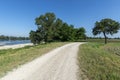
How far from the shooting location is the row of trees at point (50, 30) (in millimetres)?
59000

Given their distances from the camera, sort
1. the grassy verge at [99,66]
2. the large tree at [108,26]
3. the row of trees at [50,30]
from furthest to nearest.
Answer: the row of trees at [50,30] < the large tree at [108,26] < the grassy verge at [99,66]

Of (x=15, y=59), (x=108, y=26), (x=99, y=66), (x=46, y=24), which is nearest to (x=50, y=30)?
(x=46, y=24)

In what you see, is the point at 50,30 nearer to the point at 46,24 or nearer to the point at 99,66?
the point at 46,24

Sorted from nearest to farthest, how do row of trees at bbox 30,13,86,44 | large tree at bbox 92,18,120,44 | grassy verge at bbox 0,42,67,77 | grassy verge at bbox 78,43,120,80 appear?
grassy verge at bbox 78,43,120,80 → grassy verge at bbox 0,42,67,77 → large tree at bbox 92,18,120,44 → row of trees at bbox 30,13,86,44

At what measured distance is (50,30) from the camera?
2296 inches

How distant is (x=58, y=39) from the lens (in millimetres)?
62531

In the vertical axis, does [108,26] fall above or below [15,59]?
above

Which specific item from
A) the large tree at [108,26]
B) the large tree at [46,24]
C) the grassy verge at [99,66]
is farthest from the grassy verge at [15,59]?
the large tree at [108,26]

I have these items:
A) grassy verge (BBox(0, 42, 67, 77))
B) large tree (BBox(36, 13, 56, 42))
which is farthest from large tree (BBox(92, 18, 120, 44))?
grassy verge (BBox(0, 42, 67, 77))

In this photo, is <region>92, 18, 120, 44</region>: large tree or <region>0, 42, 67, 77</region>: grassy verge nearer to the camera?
<region>0, 42, 67, 77</region>: grassy verge

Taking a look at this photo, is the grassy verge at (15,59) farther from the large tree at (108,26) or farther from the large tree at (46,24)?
the large tree at (108,26)

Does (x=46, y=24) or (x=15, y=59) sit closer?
(x=15, y=59)

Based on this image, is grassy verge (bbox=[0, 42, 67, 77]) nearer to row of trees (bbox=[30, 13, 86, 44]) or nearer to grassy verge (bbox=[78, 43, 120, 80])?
grassy verge (bbox=[78, 43, 120, 80])

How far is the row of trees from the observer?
59000mm
